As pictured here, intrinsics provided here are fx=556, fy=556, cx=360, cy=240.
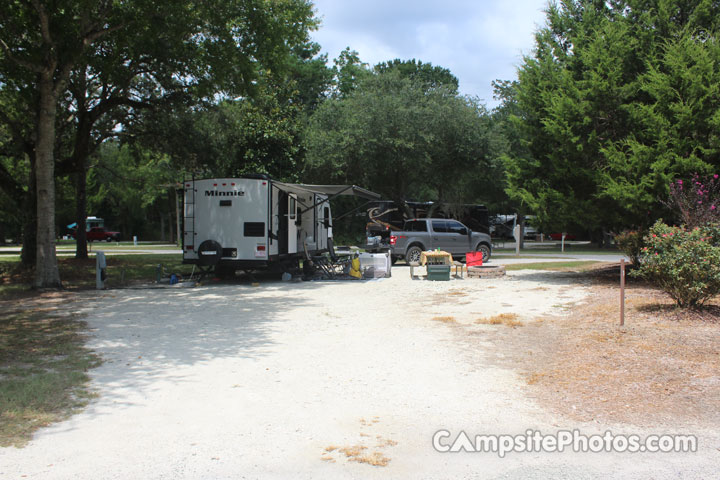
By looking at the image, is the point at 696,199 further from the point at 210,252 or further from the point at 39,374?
the point at 39,374

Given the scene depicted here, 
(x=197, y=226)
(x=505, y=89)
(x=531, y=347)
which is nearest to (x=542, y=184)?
(x=531, y=347)

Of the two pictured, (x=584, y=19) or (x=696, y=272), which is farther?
(x=584, y=19)

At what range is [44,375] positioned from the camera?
5727 mm

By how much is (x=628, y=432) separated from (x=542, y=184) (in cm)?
1092

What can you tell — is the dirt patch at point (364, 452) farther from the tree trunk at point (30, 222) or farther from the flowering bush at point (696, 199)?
the tree trunk at point (30, 222)

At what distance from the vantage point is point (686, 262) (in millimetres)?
8195

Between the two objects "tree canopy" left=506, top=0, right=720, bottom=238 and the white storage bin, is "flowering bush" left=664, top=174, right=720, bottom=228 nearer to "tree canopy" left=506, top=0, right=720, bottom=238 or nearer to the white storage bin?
"tree canopy" left=506, top=0, right=720, bottom=238

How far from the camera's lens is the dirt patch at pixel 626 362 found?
15.7ft

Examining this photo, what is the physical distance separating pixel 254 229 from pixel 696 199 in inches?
393

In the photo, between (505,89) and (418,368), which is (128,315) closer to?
(418,368)

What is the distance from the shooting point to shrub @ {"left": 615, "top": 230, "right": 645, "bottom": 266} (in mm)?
12586

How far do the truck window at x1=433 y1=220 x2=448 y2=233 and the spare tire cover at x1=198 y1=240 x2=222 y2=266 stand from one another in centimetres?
891

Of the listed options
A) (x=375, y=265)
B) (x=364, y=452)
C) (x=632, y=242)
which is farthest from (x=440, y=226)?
(x=364, y=452)
